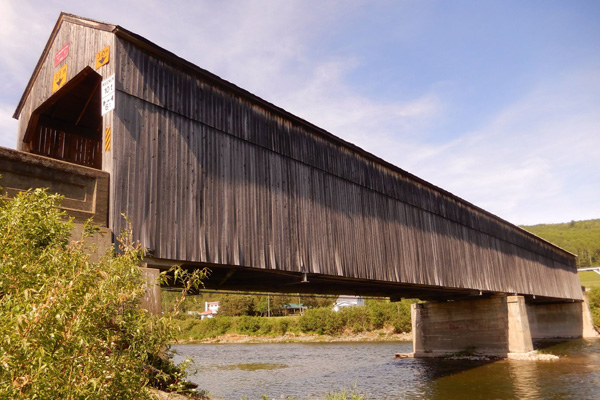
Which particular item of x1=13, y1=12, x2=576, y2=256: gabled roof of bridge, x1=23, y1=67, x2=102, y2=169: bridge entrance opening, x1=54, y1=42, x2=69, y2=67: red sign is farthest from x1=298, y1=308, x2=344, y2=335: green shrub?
x1=54, y1=42, x2=69, y2=67: red sign

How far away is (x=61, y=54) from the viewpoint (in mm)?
10898

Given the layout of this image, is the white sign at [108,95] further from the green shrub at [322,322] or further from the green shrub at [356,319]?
the green shrub at [322,322]

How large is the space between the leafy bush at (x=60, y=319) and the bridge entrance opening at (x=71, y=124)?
22.6 feet

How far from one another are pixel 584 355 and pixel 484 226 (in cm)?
998

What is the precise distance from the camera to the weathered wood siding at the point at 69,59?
9.25 meters

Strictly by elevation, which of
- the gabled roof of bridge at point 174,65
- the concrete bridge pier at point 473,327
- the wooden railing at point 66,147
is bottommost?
the concrete bridge pier at point 473,327

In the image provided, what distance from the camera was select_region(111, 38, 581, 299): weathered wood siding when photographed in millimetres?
8953

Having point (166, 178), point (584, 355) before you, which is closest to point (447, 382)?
point (584, 355)

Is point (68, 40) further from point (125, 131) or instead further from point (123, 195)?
point (123, 195)

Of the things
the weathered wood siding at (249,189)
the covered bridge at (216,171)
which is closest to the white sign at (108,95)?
the covered bridge at (216,171)

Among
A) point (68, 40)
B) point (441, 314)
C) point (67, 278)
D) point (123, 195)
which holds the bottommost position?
point (441, 314)

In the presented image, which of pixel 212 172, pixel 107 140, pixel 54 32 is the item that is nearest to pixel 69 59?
pixel 54 32

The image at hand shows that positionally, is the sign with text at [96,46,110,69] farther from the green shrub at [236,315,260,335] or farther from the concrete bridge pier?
the green shrub at [236,315,260,335]

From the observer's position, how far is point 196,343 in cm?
6631
